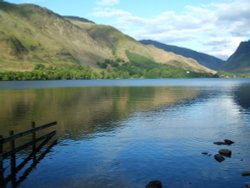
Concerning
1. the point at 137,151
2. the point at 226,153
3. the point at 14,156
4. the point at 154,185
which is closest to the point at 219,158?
the point at 226,153

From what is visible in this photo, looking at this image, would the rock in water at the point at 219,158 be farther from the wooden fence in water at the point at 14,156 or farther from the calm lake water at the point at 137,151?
the wooden fence in water at the point at 14,156

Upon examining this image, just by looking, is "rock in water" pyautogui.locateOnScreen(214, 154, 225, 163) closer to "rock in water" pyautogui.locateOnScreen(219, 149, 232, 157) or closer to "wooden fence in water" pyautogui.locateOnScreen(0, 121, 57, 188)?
"rock in water" pyautogui.locateOnScreen(219, 149, 232, 157)

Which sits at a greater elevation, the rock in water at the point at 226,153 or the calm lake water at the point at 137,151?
the rock in water at the point at 226,153

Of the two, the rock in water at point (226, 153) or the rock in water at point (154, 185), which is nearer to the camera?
the rock in water at point (154, 185)

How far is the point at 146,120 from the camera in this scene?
8075 cm

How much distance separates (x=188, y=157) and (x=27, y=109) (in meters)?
64.6

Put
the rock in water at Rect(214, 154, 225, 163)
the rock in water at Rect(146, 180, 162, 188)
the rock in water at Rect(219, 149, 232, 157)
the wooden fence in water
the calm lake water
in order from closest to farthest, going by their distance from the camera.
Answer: the rock in water at Rect(146, 180, 162, 188)
the calm lake water
the wooden fence in water
the rock in water at Rect(214, 154, 225, 163)
the rock in water at Rect(219, 149, 232, 157)

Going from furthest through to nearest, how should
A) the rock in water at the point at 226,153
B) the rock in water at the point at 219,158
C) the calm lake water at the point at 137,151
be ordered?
the rock in water at the point at 226,153, the rock in water at the point at 219,158, the calm lake water at the point at 137,151

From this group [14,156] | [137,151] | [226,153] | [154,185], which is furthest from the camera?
[137,151]

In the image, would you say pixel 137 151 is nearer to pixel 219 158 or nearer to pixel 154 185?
pixel 219 158

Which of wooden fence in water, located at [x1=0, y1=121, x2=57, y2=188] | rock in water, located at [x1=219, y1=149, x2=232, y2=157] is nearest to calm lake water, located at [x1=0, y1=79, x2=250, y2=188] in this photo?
wooden fence in water, located at [x1=0, y1=121, x2=57, y2=188]

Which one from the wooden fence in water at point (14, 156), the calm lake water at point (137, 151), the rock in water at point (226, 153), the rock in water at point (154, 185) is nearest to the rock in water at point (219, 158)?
the calm lake water at point (137, 151)

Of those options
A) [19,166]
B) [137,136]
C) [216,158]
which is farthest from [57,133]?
[216,158]

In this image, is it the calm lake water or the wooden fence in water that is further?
the wooden fence in water
